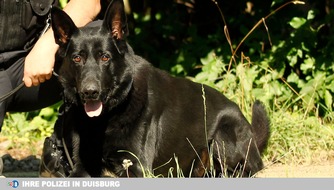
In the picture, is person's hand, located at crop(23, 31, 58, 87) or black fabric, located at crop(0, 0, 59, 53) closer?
person's hand, located at crop(23, 31, 58, 87)

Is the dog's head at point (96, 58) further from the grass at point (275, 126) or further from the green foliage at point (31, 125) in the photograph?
the green foliage at point (31, 125)

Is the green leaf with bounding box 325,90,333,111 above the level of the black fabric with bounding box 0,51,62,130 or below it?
below

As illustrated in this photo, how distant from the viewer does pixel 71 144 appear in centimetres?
464

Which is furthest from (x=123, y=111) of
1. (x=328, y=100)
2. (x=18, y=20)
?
(x=328, y=100)

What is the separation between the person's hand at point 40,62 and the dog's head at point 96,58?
0.23 ft

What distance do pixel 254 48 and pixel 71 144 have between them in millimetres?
3148

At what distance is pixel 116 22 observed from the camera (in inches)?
174

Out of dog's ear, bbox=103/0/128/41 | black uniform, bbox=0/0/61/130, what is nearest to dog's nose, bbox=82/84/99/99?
dog's ear, bbox=103/0/128/41

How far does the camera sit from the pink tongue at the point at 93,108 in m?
4.36

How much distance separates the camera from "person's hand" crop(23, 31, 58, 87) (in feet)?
14.2
